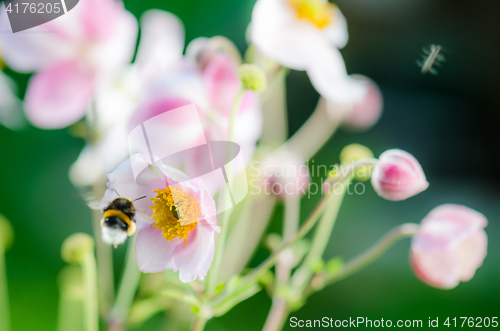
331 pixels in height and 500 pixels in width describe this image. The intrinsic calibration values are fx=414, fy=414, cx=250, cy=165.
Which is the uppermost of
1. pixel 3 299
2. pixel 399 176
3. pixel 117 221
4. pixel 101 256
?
pixel 399 176

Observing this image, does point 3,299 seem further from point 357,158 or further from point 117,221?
point 357,158

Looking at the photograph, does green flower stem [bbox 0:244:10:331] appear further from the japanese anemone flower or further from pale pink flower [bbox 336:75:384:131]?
pale pink flower [bbox 336:75:384:131]

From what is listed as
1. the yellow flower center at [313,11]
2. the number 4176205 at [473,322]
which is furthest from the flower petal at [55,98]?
the number 4176205 at [473,322]

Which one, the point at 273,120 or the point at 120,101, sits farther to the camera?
the point at 273,120

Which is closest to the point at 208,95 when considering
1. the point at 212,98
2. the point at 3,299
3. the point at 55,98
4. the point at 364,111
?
the point at 212,98

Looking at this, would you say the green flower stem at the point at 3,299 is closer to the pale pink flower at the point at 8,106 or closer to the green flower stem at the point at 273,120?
the pale pink flower at the point at 8,106

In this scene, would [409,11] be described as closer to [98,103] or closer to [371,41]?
[371,41]

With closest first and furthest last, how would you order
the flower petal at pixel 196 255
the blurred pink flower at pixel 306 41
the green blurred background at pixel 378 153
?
the flower petal at pixel 196 255
the blurred pink flower at pixel 306 41
the green blurred background at pixel 378 153

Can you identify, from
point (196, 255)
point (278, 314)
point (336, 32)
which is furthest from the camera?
point (336, 32)

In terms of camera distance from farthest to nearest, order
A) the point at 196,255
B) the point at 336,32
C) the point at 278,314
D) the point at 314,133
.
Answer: the point at 314,133
the point at 336,32
the point at 278,314
the point at 196,255
